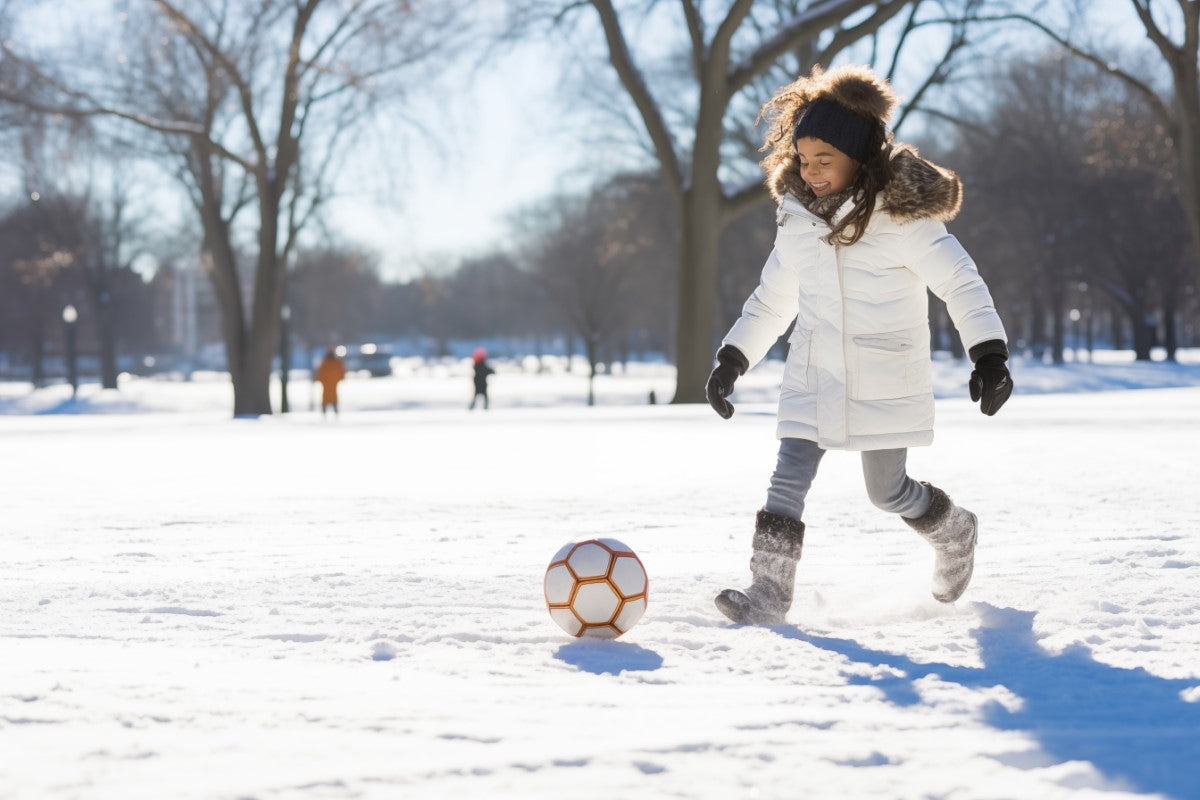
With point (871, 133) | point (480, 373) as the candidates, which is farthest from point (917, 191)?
point (480, 373)

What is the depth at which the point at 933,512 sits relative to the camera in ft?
14.3

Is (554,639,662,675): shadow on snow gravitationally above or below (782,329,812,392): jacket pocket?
below

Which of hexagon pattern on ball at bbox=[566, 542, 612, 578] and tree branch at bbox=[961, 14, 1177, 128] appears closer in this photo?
hexagon pattern on ball at bbox=[566, 542, 612, 578]

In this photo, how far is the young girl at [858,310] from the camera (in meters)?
4.10

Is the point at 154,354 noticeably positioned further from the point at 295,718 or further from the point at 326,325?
the point at 295,718

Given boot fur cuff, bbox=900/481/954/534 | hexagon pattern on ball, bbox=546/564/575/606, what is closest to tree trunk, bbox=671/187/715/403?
boot fur cuff, bbox=900/481/954/534

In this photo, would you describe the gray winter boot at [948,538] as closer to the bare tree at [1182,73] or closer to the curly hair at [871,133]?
the curly hair at [871,133]

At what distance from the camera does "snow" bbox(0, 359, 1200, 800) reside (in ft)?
A: 8.59

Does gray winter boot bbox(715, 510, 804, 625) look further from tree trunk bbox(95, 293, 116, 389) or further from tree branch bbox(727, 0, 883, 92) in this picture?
tree trunk bbox(95, 293, 116, 389)

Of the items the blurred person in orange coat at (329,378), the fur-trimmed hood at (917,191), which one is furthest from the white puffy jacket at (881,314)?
the blurred person in orange coat at (329,378)

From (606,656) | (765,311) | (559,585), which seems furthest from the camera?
(765,311)

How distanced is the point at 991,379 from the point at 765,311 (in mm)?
883

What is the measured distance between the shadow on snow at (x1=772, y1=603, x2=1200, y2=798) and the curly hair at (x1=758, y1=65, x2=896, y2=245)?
1324 millimetres

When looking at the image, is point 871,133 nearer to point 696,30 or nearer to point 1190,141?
point 696,30
